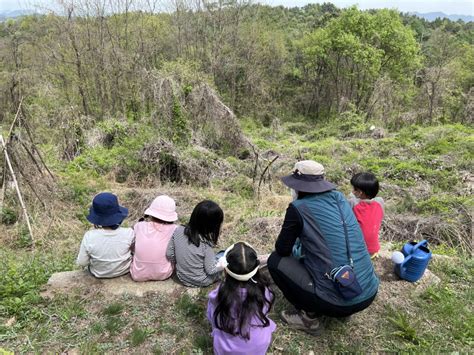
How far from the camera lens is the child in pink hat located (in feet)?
8.47

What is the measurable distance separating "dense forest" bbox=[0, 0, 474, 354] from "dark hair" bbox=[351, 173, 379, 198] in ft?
2.75

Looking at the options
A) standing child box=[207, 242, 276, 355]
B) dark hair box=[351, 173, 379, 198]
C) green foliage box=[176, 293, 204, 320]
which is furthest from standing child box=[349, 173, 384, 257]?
green foliage box=[176, 293, 204, 320]

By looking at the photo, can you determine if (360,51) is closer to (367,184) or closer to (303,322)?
(367,184)

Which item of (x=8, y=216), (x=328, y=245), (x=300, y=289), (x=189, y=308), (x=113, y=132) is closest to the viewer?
(x=328, y=245)

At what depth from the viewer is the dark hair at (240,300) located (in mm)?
1828

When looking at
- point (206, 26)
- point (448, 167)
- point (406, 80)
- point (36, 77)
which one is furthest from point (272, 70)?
point (448, 167)

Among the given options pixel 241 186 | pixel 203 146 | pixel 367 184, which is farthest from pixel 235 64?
pixel 367 184

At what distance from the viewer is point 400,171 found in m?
6.63

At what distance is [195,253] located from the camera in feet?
8.33

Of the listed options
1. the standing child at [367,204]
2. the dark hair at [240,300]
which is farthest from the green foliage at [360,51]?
the dark hair at [240,300]

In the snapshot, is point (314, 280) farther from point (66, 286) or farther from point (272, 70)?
point (272, 70)

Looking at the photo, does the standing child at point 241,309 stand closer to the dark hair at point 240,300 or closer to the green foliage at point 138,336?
the dark hair at point 240,300

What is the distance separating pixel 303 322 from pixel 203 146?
241 inches

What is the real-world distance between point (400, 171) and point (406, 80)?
11.7 metres
